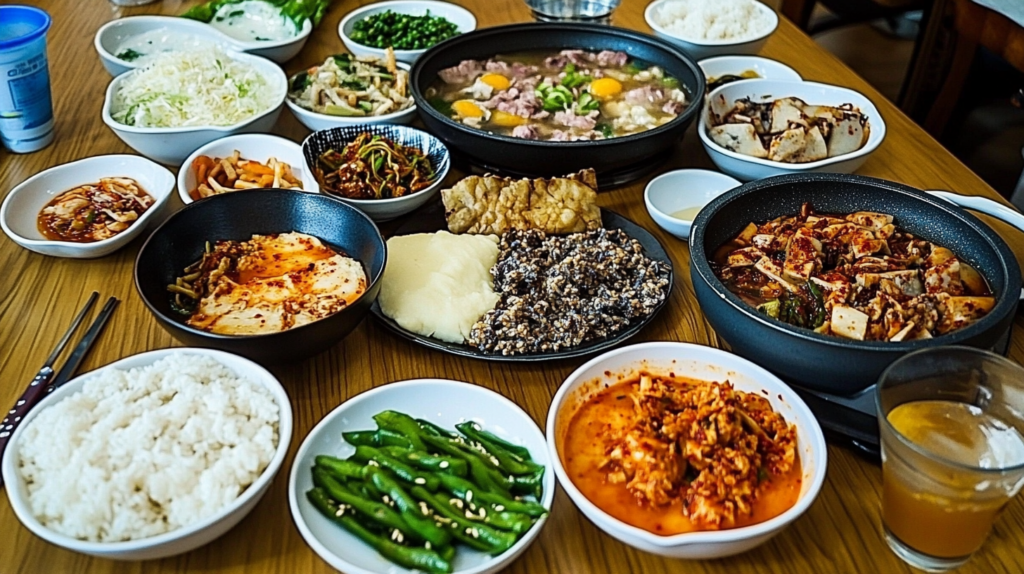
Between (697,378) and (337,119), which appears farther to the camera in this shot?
(337,119)

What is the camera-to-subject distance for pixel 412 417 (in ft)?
5.55

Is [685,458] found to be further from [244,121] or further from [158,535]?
[244,121]

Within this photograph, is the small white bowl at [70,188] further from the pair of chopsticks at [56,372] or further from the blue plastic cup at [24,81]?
the blue plastic cup at [24,81]

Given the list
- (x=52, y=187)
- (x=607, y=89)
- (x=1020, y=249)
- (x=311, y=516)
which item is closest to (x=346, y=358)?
(x=311, y=516)

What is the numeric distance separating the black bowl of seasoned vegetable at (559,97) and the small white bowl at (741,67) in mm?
187

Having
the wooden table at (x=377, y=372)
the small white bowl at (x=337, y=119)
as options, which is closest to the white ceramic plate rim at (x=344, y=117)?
the small white bowl at (x=337, y=119)

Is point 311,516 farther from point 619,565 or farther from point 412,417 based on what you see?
point 619,565

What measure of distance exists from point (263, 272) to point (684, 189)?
4.18 feet

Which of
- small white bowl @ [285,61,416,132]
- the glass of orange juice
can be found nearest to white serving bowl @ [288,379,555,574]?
the glass of orange juice

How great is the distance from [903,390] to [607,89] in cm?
174

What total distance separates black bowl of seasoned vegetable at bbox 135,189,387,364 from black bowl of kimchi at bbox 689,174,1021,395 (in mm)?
785

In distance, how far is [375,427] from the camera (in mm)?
1672

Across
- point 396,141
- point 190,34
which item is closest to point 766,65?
point 396,141

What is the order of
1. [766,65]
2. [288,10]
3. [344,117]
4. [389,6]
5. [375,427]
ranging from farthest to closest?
[389,6]
[288,10]
[766,65]
[344,117]
[375,427]
